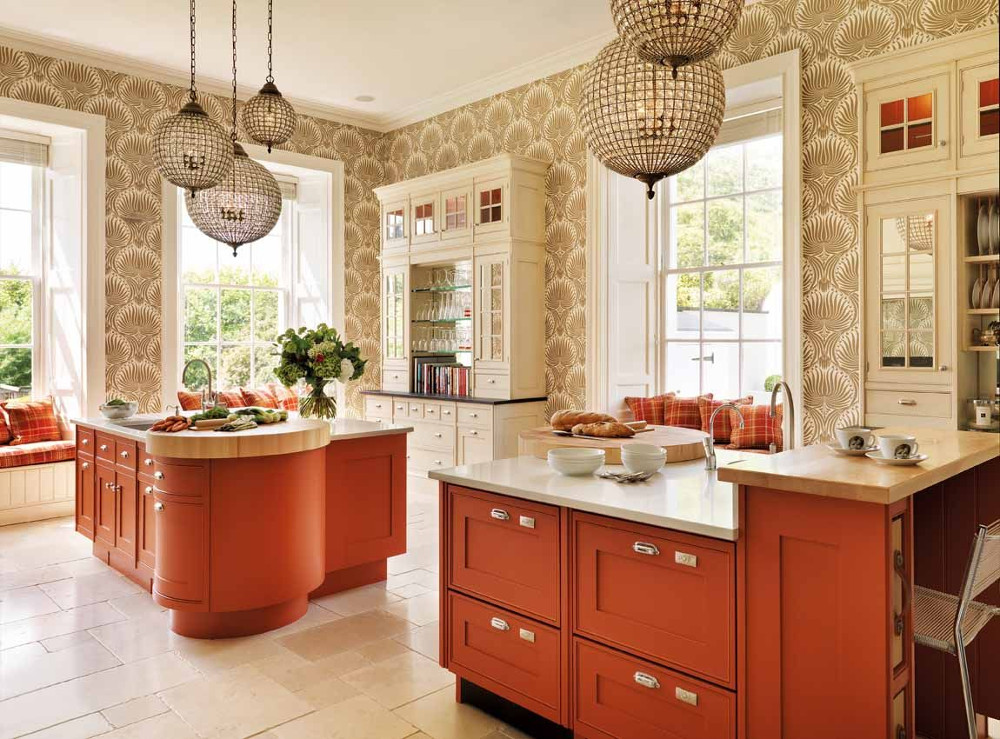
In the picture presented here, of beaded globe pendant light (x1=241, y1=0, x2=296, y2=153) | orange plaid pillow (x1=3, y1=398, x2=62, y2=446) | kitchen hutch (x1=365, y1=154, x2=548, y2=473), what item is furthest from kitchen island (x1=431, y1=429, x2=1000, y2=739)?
Result: orange plaid pillow (x1=3, y1=398, x2=62, y2=446)

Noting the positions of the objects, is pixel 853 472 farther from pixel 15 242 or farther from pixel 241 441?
pixel 15 242

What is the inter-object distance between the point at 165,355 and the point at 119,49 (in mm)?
2406

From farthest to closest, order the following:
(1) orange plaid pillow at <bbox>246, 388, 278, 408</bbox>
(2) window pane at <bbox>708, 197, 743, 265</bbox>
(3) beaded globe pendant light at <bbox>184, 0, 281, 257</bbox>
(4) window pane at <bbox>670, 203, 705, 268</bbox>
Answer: (1) orange plaid pillow at <bbox>246, 388, 278, 408</bbox>, (4) window pane at <bbox>670, 203, 705, 268</bbox>, (2) window pane at <bbox>708, 197, 743, 265</bbox>, (3) beaded globe pendant light at <bbox>184, 0, 281, 257</bbox>

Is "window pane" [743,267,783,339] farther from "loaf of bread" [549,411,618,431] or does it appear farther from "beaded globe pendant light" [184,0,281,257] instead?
"beaded globe pendant light" [184,0,281,257]

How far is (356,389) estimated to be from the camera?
749cm

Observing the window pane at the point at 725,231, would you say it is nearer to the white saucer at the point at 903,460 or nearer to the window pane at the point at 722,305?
the window pane at the point at 722,305

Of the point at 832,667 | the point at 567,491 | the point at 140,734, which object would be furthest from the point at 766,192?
the point at 140,734

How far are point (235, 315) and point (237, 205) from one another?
3.10m

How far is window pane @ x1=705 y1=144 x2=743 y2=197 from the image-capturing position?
5500 millimetres

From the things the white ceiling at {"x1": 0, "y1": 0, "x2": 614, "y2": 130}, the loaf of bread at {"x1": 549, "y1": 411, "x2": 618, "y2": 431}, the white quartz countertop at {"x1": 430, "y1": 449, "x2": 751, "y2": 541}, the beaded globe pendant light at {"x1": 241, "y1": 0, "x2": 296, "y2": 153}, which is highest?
the white ceiling at {"x1": 0, "y1": 0, "x2": 614, "y2": 130}

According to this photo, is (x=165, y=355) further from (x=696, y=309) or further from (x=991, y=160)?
(x=991, y=160)

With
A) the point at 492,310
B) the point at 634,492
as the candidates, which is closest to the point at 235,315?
the point at 492,310

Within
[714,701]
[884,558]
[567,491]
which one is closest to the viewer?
[884,558]

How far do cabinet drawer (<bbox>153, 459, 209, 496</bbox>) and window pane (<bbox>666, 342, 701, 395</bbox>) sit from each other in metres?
3.79
